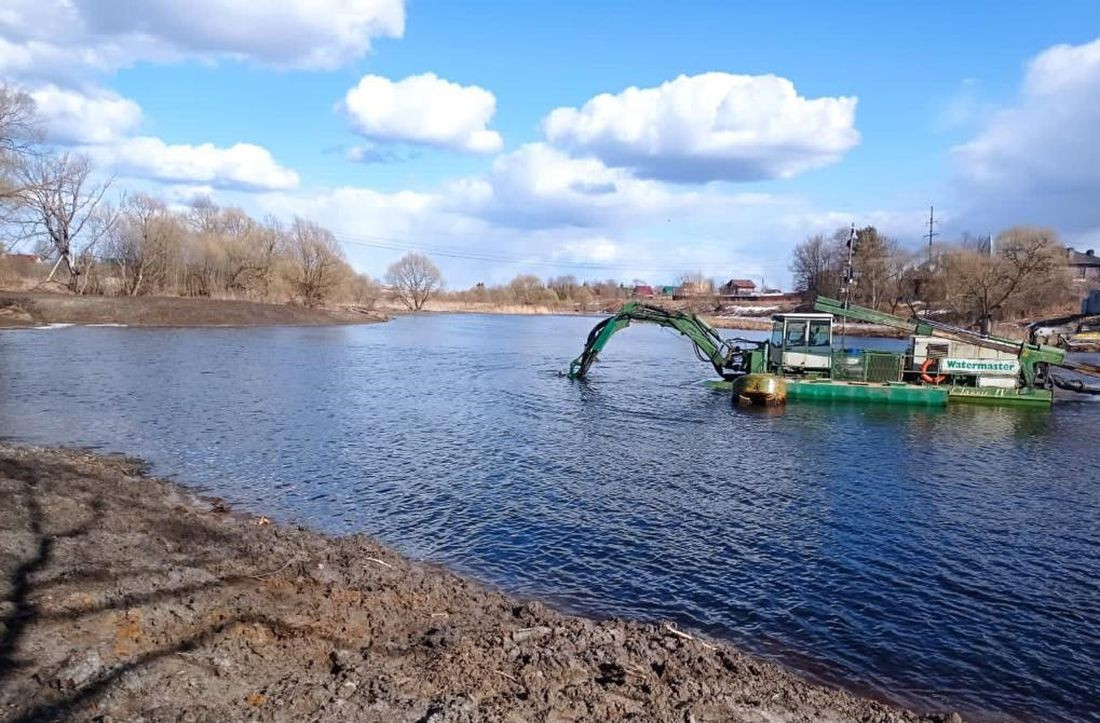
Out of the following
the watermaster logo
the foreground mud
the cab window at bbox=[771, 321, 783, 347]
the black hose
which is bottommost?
the foreground mud

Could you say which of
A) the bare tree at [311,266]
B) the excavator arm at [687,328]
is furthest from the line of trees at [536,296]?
the excavator arm at [687,328]

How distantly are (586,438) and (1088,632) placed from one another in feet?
42.7

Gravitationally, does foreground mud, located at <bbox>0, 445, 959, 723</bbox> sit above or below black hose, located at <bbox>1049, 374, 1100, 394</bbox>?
below

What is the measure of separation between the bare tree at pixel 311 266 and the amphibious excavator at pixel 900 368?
7066cm

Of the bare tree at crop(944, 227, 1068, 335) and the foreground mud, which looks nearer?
the foreground mud

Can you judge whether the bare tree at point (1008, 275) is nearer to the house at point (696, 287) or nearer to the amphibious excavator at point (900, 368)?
the amphibious excavator at point (900, 368)

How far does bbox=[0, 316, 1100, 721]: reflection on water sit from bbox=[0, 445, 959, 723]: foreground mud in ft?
5.72

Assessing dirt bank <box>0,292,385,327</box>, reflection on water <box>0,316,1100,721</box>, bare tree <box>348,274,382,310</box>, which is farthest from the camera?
bare tree <box>348,274,382,310</box>

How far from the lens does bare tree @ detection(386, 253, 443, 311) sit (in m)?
137

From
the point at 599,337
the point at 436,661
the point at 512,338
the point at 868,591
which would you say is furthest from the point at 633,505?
the point at 512,338

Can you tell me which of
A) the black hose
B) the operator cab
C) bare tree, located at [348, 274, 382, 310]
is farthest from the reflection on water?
bare tree, located at [348, 274, 382, 310]

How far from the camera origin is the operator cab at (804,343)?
29.2 meters

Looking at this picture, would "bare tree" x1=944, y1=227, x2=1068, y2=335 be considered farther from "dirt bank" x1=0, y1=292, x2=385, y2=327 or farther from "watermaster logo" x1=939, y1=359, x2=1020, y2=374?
"dirt bank" x1=0, y1=292, x2=385, y2=327

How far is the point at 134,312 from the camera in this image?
63.7m
